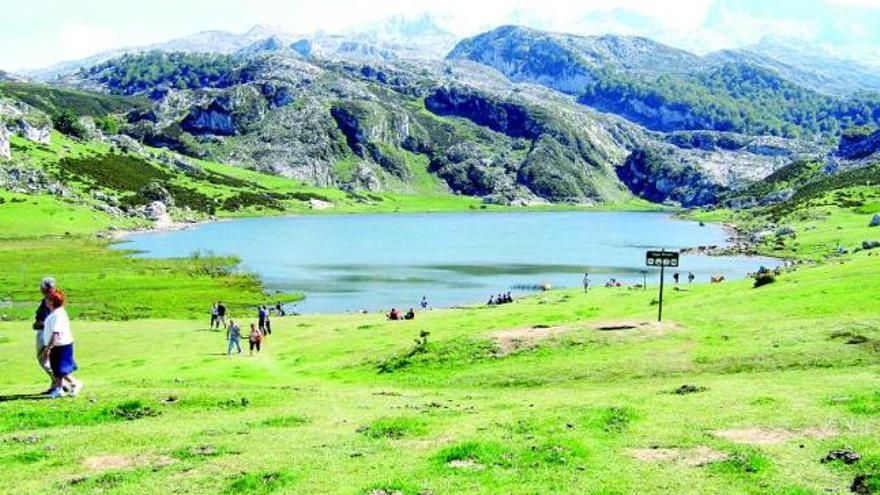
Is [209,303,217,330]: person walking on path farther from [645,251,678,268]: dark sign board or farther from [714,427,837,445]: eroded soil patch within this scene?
[714,427,837,445]: eroded soil patch

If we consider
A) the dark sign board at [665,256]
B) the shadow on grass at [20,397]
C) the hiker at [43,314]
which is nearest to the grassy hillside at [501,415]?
the shadow on grass at [20,397]

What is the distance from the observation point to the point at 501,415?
27172 millimetres

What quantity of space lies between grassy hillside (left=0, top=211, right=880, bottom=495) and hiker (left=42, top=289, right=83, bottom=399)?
1.23 metres

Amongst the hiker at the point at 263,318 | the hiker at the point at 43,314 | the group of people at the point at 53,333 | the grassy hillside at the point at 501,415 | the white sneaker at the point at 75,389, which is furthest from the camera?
the hiker at the point at 263,318

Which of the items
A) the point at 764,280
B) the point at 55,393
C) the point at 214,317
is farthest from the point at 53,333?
the point at 764,280

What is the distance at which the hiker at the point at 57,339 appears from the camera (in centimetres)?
2592

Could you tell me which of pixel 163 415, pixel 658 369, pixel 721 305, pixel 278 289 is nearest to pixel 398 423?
pixel 163 415

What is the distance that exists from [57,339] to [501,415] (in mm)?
15672

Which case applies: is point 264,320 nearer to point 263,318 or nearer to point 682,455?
point 263,318

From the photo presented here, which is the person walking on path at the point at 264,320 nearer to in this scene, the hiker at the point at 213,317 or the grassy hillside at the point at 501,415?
the hiker at the point at 213,317

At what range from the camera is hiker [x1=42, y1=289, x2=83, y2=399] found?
85.0 ft

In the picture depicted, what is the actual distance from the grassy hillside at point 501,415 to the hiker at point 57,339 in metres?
1.23

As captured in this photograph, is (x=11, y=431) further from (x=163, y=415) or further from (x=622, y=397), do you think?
(x=622, y=397)

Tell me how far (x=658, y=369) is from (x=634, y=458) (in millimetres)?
18048
